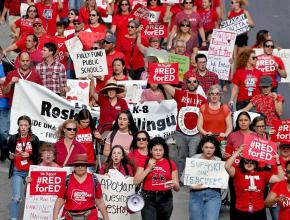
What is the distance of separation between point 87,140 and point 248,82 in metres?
4.43

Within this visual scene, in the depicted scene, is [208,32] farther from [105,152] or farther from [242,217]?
[242,217]

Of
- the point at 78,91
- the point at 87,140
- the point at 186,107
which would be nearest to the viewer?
the point at 87,140

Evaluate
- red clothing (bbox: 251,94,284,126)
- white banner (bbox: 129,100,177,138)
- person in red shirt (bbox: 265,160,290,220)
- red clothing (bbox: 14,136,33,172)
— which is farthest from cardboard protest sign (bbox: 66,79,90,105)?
person in red shirt (bbox: 265,160,290,220)

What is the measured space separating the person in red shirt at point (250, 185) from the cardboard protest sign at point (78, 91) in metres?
5.67

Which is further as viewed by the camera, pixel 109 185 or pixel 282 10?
pixel 282 10

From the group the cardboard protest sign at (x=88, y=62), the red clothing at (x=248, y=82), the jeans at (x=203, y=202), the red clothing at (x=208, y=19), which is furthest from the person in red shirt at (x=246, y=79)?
the jeans at (x=203, y=202)

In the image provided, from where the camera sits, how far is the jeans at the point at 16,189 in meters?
21.0

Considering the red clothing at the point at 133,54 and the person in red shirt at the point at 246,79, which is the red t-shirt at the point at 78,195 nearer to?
the person in red shirt at the point at 246,79

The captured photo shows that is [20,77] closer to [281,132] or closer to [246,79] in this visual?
[246,79]

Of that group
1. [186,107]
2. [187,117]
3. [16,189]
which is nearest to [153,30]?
[186,107]

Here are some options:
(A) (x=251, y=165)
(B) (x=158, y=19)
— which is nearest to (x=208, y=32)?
(B) (x=158, y=19)

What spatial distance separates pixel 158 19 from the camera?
2984cm

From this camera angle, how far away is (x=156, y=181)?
64.3 ft

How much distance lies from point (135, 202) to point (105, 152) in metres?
2.01
